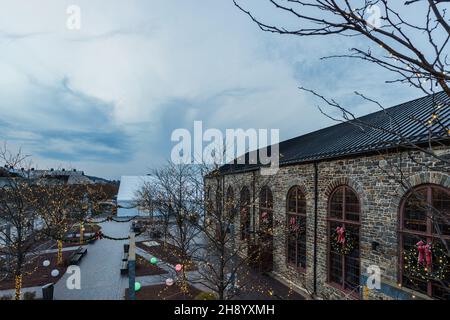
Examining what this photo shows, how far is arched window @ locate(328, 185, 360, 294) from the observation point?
30.9 feet

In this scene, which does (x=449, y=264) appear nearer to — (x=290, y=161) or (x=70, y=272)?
(x=290, y=161)

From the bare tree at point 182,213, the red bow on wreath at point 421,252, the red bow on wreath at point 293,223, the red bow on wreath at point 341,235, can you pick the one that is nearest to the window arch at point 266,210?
the red bow on wreath at point 293,223

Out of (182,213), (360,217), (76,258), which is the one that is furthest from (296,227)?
(76,258)

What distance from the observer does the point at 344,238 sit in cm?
952

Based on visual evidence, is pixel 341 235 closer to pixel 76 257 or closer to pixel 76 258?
pixel 76 258

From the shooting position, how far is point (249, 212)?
17328mm

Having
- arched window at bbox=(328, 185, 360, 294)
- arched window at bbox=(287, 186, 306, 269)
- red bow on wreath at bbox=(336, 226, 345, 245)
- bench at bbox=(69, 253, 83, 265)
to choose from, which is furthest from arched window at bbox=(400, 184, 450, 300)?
bench at bbox=(69, 253, 83, 265)

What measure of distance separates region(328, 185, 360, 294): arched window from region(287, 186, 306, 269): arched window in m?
1.77

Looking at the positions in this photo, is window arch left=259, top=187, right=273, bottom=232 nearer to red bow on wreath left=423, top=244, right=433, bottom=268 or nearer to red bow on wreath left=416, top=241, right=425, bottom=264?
red bow on wreath left=416, top=241, right=425, bottom=264

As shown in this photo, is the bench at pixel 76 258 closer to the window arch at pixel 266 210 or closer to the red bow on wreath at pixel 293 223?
the window arch at pixel 266 210

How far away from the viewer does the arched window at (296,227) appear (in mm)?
12250

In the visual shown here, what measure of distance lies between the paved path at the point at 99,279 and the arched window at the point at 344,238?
797 centimetres
